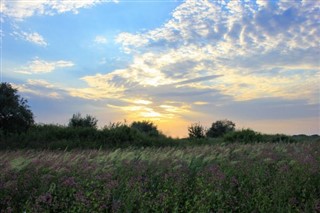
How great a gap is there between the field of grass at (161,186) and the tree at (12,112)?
2056 cm

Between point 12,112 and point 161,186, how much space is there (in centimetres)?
2364

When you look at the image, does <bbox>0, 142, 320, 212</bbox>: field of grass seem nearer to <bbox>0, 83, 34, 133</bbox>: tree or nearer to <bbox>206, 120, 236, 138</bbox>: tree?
<bbox>0, 83, 34, 133</bbox>: tree

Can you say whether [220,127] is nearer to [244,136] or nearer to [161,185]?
[244,136]

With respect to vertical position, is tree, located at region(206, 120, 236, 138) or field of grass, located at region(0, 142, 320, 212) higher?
tree, located at region(206, 120, 236, 138)

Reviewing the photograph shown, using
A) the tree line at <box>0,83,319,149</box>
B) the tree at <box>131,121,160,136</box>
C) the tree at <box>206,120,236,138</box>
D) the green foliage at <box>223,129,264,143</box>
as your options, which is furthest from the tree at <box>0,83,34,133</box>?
the tree at <box>206,120,236,138</box>

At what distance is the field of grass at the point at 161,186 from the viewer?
6055 mm

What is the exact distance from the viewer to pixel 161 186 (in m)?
7.11

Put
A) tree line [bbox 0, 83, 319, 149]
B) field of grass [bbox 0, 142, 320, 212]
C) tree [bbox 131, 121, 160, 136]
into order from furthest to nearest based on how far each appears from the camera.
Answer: tree [bbox 131, 121, 160, 136]
tree line [bbox 0, 83, 319, 149]
field of grass [bbox 0, 142, 320, 212]

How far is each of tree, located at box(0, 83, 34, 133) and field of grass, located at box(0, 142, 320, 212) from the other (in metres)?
20.6

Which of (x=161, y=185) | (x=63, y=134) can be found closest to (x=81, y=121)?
(x=63, y=134)

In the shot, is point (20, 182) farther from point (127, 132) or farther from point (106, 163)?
point (127, 132)

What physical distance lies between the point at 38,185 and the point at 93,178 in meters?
1.13

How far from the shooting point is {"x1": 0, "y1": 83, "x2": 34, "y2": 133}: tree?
27484mm

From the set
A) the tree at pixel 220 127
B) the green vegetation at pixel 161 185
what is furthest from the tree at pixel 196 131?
the green vegetation at pixel 161 185
